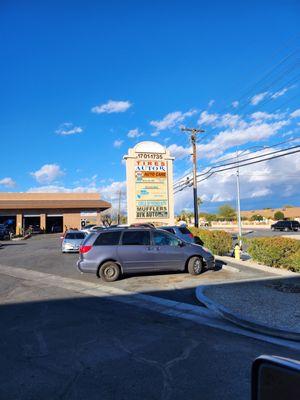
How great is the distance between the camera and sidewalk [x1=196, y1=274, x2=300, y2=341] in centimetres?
702

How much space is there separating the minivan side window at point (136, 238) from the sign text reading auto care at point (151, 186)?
12.8 meters

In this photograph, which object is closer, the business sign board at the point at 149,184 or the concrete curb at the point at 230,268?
the concrete curb at the point at 230,268

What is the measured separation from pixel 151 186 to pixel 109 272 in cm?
1407

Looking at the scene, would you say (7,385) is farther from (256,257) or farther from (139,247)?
(256,257)

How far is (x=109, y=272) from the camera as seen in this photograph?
1294 cm

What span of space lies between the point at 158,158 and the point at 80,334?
2076 centimetres

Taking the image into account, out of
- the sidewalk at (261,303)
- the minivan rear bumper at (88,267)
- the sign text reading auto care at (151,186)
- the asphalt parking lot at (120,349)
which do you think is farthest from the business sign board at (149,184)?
the asphalt parking lot at (120,349)

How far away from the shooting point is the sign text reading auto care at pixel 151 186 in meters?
26.3

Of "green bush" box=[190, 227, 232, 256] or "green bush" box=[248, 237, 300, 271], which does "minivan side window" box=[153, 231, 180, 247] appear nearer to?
"green bush" box=[248, 237, 300, 271]

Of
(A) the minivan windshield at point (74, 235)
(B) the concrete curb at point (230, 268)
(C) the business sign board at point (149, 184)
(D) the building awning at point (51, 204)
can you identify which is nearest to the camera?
(B) the concrete curb at point (230, 268)

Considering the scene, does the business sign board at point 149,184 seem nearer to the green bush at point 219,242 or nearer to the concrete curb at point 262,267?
the green bush at point 219,242

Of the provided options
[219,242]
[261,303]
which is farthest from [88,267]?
[219,242]

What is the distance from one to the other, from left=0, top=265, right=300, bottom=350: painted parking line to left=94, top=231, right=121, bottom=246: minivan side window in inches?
55.1

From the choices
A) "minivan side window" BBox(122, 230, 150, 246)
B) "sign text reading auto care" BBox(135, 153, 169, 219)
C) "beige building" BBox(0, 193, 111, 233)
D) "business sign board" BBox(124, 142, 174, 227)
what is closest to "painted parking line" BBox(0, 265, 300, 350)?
"minivan side window" BBox(122, 230, 150, 246)
